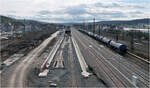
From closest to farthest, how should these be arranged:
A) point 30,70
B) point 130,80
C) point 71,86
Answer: point 71,86 < point 130,80 < point 30,70

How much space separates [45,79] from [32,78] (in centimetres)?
152

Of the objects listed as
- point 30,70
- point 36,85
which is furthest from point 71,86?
point 30,70

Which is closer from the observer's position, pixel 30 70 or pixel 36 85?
pixel 36 85

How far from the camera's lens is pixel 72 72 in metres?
21.9

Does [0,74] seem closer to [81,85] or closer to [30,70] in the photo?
[30,70]

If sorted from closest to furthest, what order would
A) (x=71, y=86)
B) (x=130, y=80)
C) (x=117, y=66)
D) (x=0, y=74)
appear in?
(x=71, y=86) → (x=130, y=80) → (x=0, y=74) → (x=117, y=66)

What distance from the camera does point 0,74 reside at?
21578 millimetres

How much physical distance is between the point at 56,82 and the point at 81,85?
2.57 meters

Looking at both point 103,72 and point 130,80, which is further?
point 103,72

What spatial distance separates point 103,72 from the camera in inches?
862

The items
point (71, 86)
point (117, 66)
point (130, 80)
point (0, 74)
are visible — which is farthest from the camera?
point (117, 66)

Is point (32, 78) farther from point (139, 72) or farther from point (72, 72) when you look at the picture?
point (139, 72)

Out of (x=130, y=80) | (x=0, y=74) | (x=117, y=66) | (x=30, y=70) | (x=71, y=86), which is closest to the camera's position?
(x=71, y=86)

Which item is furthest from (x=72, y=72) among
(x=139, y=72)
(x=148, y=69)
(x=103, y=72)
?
(x=148, y=69)
